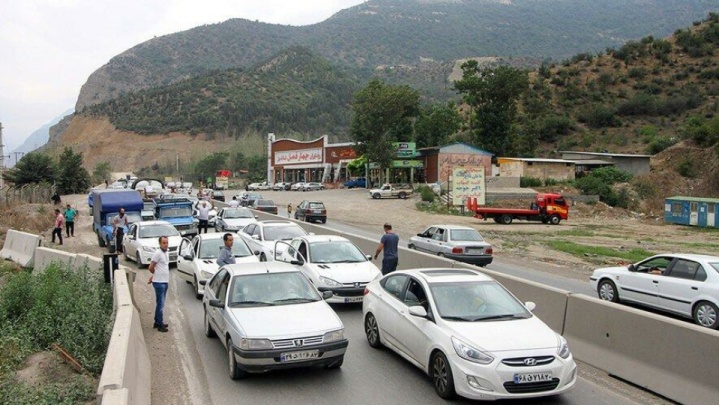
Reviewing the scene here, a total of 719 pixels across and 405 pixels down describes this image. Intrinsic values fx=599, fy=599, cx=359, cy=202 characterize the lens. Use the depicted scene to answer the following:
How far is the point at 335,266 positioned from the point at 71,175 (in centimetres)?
7324

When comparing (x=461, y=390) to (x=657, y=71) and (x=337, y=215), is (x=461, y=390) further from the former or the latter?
(x=657, y=71)

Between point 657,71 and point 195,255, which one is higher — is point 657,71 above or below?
above

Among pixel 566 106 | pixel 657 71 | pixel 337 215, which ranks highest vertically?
pixel 657 71

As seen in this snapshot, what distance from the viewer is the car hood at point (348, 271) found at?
12.8m

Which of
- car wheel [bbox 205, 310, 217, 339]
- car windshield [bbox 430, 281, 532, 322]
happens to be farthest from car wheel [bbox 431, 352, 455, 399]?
car wheel [bbox 205, 310, 217, 339]

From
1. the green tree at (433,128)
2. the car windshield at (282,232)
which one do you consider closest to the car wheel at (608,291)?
the car windshield at (282,232)

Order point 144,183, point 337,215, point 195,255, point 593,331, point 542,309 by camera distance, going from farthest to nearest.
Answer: point 144,183 < point 337,215 < point 195,255 < point 542,309 < point 593,331

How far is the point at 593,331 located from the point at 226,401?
5340 mm

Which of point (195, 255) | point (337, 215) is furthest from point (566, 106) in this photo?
point (195, 255)

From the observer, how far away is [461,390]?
688 cm

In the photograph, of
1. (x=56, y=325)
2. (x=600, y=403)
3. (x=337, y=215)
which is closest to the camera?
(x=600, y=403)

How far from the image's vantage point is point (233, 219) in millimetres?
28250

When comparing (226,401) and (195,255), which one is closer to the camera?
(226,401)

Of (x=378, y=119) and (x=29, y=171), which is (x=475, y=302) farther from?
(x=29, y=171)
